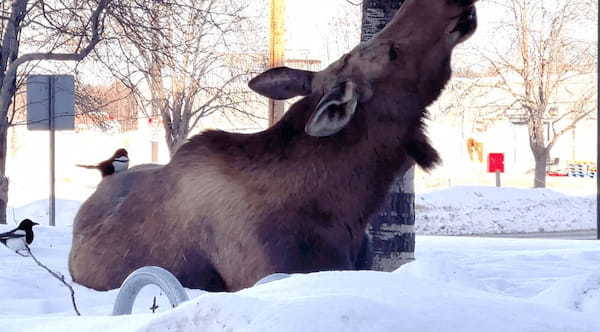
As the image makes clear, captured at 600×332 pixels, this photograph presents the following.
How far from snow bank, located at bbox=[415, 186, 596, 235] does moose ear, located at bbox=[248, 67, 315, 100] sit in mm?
19071

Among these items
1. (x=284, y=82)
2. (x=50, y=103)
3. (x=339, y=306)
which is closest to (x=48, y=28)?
(x=50, y=103)

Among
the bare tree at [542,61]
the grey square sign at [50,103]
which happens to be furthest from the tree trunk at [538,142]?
the grey square sign at [50,103]

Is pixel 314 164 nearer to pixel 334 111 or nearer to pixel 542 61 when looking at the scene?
pixel 334 111

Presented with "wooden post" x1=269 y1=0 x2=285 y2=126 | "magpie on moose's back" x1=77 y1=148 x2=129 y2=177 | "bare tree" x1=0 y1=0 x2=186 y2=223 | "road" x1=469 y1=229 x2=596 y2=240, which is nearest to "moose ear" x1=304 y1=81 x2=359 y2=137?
"magpie on moose's back" x1=77 y1=148 x2=129 y2=177

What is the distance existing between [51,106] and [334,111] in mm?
11267

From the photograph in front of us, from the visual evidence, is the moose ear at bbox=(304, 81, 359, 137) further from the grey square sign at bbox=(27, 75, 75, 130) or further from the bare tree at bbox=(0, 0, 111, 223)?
the grey square sign at bbox=(27, 75, 75, 130)

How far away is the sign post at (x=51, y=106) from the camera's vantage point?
14.5 m

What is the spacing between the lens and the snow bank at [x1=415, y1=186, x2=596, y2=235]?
2470 centimetres

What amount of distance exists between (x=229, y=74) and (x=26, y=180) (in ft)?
58.7

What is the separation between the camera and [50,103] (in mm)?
14500

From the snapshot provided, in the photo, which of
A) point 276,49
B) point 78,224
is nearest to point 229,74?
point 276,49

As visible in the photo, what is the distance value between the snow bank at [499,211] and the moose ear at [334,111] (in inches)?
761

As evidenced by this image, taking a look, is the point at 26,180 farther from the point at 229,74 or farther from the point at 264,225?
the point at 264,225

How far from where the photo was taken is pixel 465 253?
1085cm
